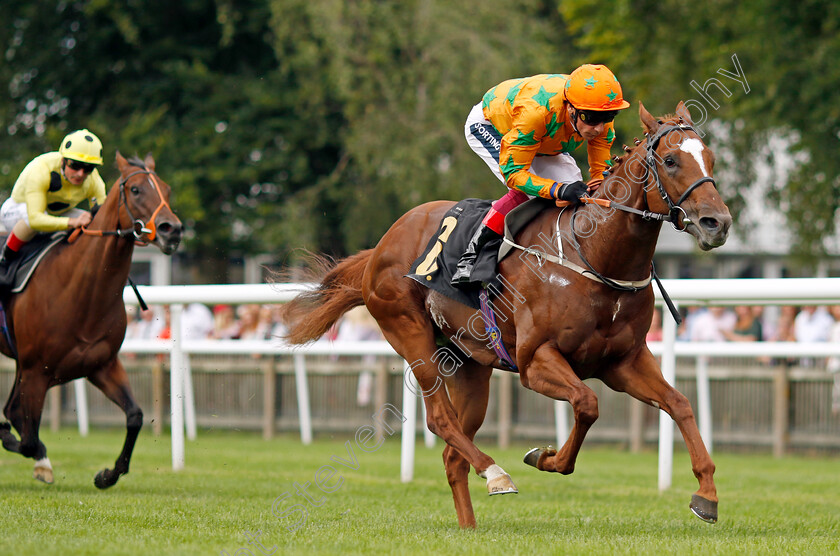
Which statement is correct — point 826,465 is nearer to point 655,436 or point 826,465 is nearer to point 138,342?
point 655,436

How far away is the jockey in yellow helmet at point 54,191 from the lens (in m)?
6.75

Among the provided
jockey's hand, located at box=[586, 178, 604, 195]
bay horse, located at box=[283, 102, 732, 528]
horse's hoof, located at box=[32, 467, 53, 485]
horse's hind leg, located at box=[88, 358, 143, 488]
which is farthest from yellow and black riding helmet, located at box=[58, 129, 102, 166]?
jockey's hand, located at box=[586, 178, 604, 195]

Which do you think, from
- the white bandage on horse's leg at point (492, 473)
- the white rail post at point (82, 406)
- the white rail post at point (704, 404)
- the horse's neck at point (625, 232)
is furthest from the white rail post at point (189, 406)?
the horse's neck at point (625, 232)

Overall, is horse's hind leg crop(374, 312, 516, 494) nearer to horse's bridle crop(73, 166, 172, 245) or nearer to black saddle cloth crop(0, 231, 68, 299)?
horse's bridle crop(73, 166, 172, 245)

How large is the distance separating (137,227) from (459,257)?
213 cm

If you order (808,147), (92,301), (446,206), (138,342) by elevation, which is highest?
(808,147)

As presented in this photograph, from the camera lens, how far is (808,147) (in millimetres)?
14250

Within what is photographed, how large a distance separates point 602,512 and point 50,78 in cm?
1612

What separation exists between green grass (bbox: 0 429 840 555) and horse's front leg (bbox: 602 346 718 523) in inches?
7.6

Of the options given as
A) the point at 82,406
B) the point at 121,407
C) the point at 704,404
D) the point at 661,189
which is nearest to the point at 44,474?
the point at 121,407

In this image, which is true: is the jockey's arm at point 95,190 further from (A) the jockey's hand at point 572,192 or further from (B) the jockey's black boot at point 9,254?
(A) the jockey's hand at point 572,192

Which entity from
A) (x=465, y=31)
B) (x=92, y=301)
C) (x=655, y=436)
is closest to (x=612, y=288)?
(x=92, y=301)

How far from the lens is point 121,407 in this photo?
22.2 feet

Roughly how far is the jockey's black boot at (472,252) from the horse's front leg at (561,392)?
2.08 ft
